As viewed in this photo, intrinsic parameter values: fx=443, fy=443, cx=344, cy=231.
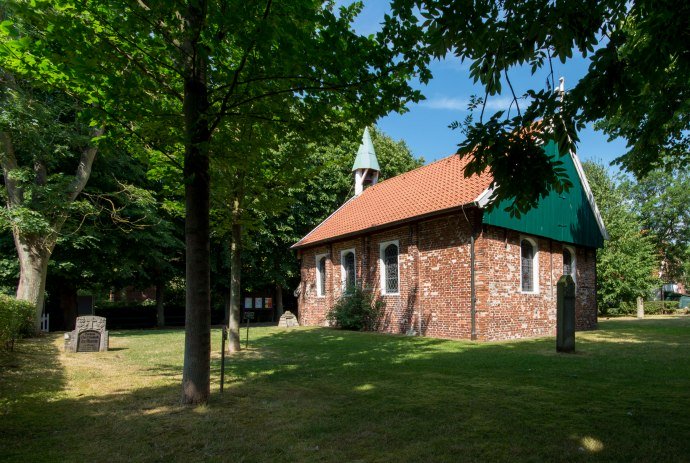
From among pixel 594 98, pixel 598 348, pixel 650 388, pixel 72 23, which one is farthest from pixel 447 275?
pixel 72 23

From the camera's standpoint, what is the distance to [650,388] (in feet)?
23.2

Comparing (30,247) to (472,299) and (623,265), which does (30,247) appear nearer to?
(472,299)

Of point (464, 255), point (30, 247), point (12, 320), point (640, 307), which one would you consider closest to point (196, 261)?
point (12, 320)

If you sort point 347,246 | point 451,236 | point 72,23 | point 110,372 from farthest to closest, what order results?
1. point 347,246
2. point 451,236
3. point 110,372
4. point 72,23

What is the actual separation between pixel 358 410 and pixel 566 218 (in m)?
15.4

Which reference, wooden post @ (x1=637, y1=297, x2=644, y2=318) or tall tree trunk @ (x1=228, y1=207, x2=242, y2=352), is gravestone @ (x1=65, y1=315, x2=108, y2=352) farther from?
wooden post @ (x1=637, y1=297, x2=644, y2=318)

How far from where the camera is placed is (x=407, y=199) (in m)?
19.5

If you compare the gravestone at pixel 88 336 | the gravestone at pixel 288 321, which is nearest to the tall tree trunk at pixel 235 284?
the gravestone at pixel 88 336

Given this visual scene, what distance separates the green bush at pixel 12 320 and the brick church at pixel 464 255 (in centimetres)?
1192

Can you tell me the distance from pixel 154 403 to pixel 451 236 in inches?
462

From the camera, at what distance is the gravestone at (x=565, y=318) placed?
11.3 metres

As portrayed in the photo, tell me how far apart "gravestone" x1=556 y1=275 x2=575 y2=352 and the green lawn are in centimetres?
71

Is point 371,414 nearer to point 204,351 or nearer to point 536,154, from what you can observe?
point 204,351

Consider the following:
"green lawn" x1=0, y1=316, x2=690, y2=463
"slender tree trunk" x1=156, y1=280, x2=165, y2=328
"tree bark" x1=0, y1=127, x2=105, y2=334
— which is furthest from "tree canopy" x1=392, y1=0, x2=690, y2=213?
"slender tree trunk" x1=156, y1=280, x2=165, y2=328
